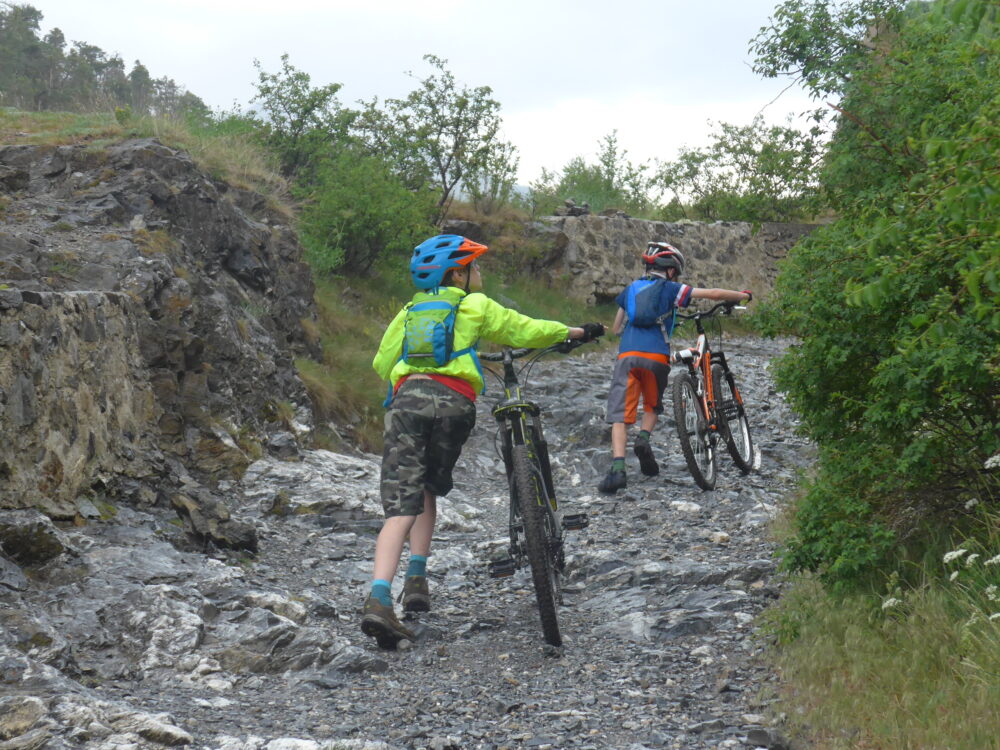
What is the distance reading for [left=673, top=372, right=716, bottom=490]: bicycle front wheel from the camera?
27.8 feet

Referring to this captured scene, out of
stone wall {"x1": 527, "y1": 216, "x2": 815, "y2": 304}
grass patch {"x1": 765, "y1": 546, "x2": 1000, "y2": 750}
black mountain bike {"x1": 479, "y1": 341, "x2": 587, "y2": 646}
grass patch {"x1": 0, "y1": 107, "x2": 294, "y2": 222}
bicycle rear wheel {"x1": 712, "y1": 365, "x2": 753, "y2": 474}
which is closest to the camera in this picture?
grass patch {"x1": 765, "y1": 546, "x2": 1000, "y2": 750}

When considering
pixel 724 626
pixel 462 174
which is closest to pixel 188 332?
pixel 724 626

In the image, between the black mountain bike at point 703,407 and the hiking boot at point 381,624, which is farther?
the black mountain bike at point 703,407

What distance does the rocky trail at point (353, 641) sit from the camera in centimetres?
410

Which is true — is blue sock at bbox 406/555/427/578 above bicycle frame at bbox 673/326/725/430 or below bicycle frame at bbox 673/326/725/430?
below

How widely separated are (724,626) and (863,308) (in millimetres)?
1927

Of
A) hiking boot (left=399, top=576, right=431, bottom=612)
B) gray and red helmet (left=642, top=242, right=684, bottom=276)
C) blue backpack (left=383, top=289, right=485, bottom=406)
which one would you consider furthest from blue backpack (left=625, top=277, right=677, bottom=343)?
hiking boot (left=399, top=576, right=431, bottom=612)

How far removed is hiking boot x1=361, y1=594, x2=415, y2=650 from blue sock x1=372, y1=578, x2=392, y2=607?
0.07 feet

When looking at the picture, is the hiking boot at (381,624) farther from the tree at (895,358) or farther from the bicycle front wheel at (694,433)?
the bicycle front wheel at (694,433)

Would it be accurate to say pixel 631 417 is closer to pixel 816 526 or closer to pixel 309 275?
pixel 816 526

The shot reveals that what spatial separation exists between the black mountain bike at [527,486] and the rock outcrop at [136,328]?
241 centimetres

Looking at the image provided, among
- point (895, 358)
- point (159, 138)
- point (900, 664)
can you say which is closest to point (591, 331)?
point (895, 358)

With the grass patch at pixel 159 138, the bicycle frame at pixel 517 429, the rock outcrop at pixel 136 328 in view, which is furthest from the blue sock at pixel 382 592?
the grass patch at pixel 159 138

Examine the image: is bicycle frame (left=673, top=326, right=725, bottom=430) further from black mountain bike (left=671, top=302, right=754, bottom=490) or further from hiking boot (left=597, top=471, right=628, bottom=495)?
hiking boot (left=597, top=471, right=628, bottom=495)
